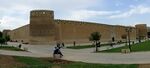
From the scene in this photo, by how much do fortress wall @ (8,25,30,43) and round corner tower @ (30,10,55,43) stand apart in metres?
4.31

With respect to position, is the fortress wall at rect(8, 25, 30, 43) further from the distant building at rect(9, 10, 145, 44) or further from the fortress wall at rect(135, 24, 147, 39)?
the fortress wall at rect(135, 24, 147, 39)

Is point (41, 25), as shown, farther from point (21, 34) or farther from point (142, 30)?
point (142, 30)

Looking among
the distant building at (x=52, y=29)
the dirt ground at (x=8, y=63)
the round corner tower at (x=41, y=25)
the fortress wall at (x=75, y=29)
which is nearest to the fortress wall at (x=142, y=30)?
the fortress wall at (x=75, y=29)

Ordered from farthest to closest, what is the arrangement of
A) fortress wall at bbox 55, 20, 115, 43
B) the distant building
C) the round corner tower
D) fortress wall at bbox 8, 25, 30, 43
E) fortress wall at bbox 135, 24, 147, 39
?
1. fortress wall at bbox 135, 24, 147, 39
2. fortress wall at bbox 8, 25, 30, 43
3. fortress wall at bbox 55, 20, 115, 43
4. the distant building
5. the round corner tower

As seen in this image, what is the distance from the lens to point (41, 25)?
76.9 metres

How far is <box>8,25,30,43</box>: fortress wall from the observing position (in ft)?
274

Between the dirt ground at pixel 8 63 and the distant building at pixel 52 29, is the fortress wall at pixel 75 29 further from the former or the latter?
the dirt ground at pixel 8 63

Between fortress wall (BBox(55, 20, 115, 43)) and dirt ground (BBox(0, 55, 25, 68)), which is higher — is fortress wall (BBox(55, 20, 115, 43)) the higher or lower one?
the higher one

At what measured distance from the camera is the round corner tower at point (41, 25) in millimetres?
75200

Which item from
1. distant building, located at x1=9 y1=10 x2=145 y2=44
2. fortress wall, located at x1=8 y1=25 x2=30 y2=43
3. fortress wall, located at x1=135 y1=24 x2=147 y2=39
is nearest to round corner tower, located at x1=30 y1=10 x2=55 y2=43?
distant building, located at x1=9 y1=10 x2=145 y2=44

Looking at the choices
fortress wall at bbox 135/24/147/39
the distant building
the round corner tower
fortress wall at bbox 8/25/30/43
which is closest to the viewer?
the round corner tower

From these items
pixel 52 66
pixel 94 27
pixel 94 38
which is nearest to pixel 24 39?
pixel 94 27

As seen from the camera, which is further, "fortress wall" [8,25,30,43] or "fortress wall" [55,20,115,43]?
"fortress wall" [8,25,30,43]

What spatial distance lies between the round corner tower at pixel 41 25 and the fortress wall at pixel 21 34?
14.1 feet
